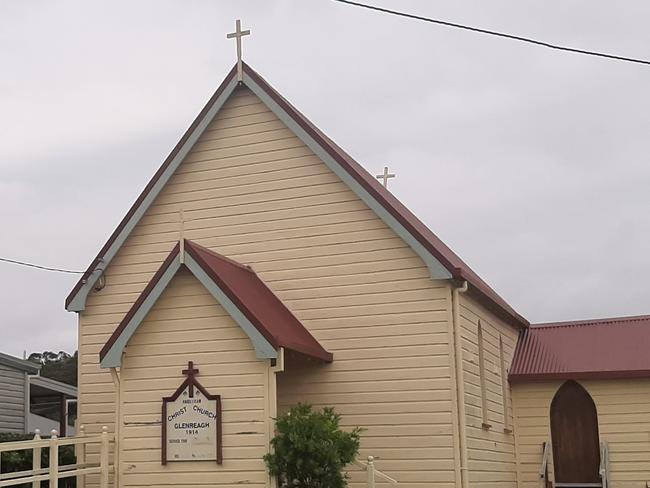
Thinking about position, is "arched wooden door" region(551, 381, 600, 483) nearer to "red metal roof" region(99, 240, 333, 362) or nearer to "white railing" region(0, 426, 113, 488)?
"red metal roof" region(99, 240, 333, 362)

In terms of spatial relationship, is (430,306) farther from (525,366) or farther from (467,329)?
(525,366)

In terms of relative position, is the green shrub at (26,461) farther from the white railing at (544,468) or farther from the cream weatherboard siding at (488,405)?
the white railing at (544,468)

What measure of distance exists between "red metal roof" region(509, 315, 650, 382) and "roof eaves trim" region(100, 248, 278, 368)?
9825 mm

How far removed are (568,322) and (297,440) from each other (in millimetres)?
13607

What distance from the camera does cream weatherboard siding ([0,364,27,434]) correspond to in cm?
3578

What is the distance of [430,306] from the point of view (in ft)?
60.4

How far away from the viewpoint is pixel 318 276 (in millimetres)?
19578

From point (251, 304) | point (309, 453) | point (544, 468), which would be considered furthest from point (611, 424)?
point (251, 304)

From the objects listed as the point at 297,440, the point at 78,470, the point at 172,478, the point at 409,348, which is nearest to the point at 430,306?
the point at 409,348

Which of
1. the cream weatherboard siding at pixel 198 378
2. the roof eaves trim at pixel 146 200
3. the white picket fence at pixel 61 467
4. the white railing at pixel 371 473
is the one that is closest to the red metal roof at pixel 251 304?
the cream weatherboard siding at pixel 198 378

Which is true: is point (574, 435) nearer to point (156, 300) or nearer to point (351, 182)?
point (351, 182)

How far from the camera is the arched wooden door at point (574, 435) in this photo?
23.6 m

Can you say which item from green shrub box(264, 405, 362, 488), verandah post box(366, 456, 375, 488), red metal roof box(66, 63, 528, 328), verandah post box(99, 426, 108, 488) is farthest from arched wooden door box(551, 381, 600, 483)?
verandah post box(99, 426, 108, 488)

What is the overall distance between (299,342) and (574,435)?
9.55 metres
